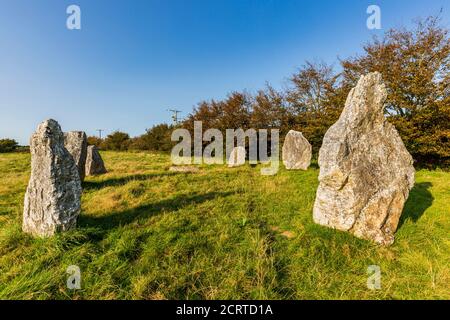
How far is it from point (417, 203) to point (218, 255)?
19.0 ft

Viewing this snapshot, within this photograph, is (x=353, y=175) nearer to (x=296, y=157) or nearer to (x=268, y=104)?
(x=296, y=157)

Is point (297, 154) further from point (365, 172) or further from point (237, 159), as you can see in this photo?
point (365, 172)

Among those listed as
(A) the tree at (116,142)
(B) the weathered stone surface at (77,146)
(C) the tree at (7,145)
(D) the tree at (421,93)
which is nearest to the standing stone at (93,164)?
(B) the weathered stone surface at (77,146)

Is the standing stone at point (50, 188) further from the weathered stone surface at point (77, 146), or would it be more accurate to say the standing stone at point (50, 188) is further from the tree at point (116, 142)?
the tree at point (116, 142)

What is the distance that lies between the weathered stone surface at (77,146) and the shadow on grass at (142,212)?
448 centimetres

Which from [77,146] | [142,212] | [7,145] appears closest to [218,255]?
[142,212]

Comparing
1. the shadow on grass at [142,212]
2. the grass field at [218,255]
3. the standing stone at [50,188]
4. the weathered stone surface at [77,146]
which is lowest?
the grass field at [218,255]

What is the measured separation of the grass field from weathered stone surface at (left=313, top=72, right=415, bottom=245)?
0.34 meters

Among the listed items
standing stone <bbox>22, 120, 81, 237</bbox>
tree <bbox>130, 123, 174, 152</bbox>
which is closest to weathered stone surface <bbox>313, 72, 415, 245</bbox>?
standing stone <bbox>22, 120, 81, 237</bbox>

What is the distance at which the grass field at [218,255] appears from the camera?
2.95 m
